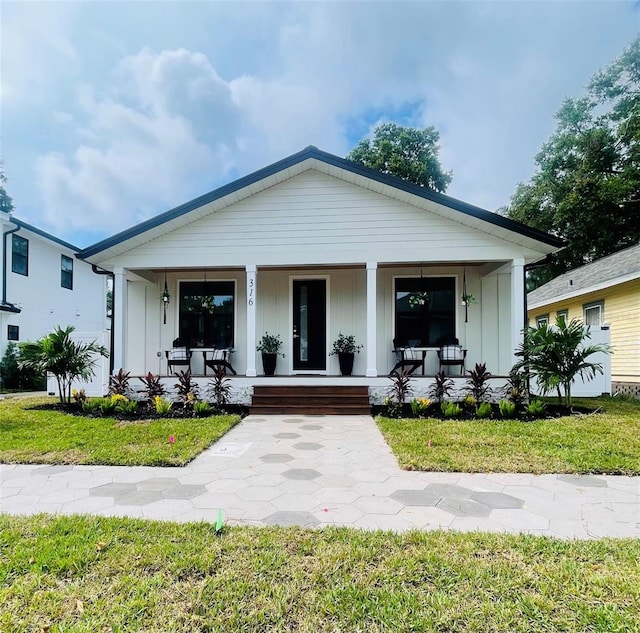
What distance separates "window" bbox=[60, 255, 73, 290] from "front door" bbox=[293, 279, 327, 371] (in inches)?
431

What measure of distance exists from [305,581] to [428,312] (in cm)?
749

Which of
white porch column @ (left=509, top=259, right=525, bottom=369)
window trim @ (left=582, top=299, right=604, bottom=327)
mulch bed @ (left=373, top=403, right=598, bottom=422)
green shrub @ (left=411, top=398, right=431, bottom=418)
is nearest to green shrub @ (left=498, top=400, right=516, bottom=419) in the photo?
mulch bed @ (left=373, top=403, right=598, bottom=422)

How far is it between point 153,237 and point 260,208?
2.31 metres

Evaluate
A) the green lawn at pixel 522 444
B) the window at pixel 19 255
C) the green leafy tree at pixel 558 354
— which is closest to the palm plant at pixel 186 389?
the green lawn at pixel 522 444

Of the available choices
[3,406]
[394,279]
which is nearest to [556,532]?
[394,279]

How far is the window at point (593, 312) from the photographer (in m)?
11.1

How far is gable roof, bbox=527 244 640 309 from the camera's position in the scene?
380 inches

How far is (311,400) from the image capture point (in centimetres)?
711

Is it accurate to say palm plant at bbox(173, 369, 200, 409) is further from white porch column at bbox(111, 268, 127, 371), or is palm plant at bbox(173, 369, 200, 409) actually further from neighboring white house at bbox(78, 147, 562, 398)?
white porch column at bbox(111, 268, 127, 371)

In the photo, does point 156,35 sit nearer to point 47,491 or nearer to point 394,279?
point 394,279

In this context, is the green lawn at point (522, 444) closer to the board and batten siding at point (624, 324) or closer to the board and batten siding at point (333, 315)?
the board and batten siding at point (333, 315)

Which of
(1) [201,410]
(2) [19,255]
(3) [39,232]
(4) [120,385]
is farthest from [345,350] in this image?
(2) [19,255]

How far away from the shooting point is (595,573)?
6.53 ft

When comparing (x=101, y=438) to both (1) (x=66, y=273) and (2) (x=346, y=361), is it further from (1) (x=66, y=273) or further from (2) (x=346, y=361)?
(1) (x=66, y=273)
